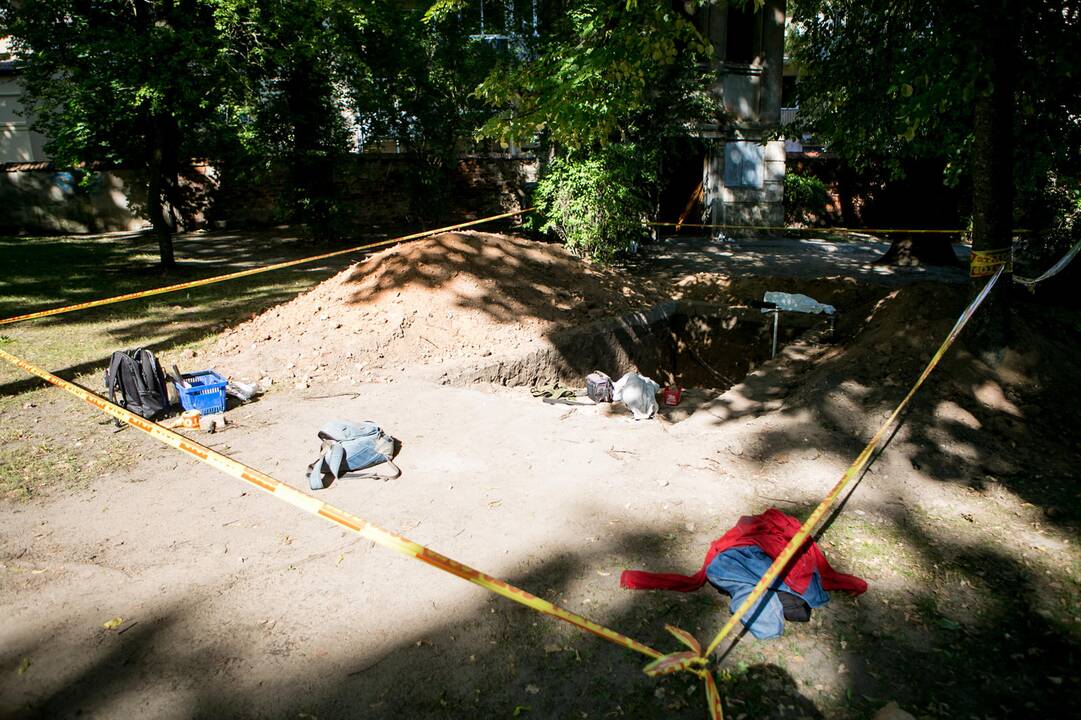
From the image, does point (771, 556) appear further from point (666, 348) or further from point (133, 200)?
point (133, 200)

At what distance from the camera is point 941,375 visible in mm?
6008

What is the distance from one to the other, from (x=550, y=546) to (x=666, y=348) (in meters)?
7.14

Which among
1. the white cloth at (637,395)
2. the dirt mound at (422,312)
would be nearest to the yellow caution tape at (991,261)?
the white cloth at (637,395)

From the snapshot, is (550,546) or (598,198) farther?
(598,198)

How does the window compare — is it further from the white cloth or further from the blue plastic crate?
the blue plastic crate

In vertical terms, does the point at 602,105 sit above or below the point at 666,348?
above

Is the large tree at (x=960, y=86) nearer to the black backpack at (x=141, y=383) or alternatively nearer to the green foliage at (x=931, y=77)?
the green foliage at (x=931, y=77)

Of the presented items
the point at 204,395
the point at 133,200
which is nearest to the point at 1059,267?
the point at 204,395

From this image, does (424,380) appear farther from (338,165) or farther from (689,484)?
(338,165)

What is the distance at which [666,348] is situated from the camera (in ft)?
36.0

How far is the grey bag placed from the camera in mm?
5095

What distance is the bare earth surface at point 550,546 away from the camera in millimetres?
3115

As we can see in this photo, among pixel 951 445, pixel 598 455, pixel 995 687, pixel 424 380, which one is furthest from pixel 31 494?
pixel 951 445

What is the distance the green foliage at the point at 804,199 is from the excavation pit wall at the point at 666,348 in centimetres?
1294
